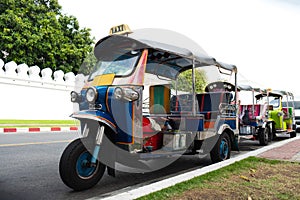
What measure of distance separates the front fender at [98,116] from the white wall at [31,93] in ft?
46.3

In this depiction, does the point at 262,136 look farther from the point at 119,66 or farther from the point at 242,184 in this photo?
the point at 119,66

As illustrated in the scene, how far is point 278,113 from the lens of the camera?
37.7 ft

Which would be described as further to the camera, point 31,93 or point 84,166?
point 31,93

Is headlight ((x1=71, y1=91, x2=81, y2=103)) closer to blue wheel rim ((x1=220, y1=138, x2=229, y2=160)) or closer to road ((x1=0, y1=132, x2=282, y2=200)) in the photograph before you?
road ((x1=0, y1=132, x2=282, y2=200))

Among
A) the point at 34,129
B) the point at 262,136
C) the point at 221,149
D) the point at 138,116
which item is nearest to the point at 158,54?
the point at 138,116

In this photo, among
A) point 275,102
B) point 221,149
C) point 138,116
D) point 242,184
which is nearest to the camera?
point 242,184

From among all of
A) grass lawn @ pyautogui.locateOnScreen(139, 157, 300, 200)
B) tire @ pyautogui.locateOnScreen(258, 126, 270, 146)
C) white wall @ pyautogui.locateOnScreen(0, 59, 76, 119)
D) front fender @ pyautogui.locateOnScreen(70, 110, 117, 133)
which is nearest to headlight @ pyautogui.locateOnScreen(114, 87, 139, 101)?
front fender @ pyautogui.locateOnScreen(70, 110, 117, 133)

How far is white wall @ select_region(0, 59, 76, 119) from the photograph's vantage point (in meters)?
16.8

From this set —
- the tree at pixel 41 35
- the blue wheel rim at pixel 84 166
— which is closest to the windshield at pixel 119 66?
the blue wheel rim at pixel 84 166

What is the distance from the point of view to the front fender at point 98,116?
4.21 meters

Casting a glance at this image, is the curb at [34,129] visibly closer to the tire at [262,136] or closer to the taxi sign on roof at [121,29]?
the tire at [262,136]

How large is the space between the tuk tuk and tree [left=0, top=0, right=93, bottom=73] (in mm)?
16024

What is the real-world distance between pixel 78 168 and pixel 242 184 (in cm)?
237

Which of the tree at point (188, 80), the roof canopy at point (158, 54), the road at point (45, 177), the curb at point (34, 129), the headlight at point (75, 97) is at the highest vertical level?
the roof canopy at point (158, 54)
